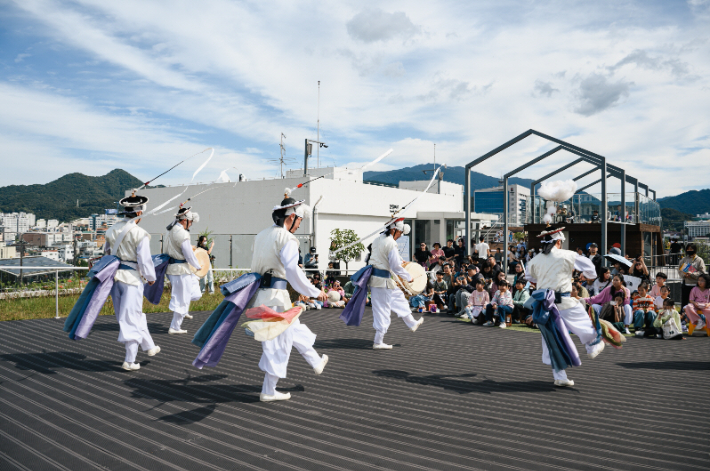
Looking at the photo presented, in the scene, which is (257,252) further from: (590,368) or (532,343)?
(532,343)

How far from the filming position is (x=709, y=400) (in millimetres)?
4570

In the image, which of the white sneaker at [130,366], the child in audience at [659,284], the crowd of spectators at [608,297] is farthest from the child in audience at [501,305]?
the white sneaker at [130,366]

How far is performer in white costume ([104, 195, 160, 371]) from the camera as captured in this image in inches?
217

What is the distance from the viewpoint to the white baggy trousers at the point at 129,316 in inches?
215

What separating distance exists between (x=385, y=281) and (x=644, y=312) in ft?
14.9

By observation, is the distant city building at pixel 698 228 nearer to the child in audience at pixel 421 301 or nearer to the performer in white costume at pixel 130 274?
the child in audience at pixel 421 301

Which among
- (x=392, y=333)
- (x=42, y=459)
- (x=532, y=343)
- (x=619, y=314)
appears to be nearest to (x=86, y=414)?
(x=42, y=459)

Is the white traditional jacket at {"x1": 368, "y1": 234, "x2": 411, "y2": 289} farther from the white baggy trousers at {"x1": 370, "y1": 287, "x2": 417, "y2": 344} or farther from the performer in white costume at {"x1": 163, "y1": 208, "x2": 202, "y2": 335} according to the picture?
the performer in white costume at {"x1": 163, "y1": 208, "x2": 202, "y2": 335}

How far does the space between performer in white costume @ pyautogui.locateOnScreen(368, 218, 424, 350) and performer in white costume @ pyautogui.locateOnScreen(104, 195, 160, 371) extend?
2.89 m

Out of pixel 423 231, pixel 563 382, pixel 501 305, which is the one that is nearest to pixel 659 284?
pixel 501 305

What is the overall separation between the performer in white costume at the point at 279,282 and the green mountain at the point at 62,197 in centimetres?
10959

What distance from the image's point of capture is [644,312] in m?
8.30

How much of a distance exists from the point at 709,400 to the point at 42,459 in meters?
5.34

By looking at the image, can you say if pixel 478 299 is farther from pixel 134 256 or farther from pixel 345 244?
pixel 345 244
